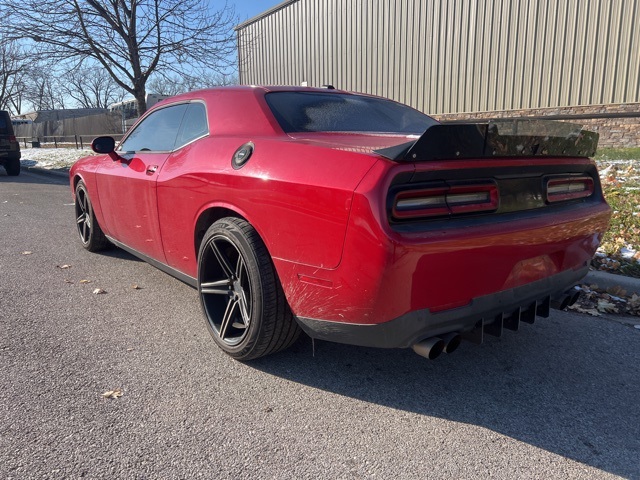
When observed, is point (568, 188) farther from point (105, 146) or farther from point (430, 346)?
point (105, 146)

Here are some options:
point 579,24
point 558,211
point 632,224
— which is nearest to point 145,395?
point 558,211

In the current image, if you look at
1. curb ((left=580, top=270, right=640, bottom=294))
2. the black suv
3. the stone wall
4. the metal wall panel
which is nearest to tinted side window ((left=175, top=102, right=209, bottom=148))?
curb ((left=580, top=270, right=640, bottom=294))

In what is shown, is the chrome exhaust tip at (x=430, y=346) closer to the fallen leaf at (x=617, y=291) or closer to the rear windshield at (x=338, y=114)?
the rear windshield at (x=338, y=114)

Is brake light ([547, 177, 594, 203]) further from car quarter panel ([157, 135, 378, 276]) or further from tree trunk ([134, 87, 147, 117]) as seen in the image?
tree trunk ([134, 87, 147, 117])

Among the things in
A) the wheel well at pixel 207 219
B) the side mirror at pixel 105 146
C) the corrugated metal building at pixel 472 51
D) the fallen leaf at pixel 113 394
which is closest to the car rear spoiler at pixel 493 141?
the wheel well at pixel 207 219

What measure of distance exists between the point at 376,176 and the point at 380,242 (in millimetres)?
270

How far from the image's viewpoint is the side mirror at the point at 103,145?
13.3ft

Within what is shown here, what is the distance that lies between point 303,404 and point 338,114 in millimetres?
1794

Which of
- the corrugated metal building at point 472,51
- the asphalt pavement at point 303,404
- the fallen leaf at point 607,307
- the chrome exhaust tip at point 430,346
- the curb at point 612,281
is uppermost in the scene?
the corrugated metal building at point 472,51

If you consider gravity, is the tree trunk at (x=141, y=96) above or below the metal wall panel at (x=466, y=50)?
below

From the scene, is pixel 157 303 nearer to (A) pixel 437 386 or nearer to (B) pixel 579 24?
(A) pixel 437 386

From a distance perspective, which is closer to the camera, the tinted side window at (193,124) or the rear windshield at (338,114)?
the rear windshield at (338,114)

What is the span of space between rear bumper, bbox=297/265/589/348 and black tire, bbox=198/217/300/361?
0.22 meters

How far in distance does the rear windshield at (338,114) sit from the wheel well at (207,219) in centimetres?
59
